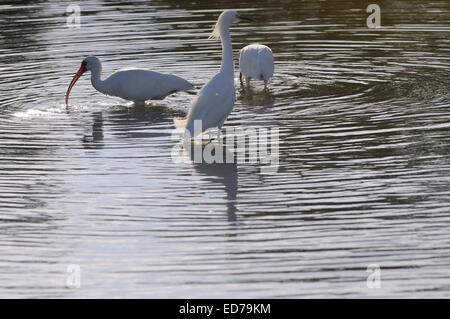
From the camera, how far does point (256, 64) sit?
46.5ft

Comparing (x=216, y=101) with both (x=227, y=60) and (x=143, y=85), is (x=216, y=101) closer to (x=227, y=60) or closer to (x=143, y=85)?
(x=227, y=60)

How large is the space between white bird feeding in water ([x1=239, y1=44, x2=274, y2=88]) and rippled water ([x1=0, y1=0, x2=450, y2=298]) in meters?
0.29

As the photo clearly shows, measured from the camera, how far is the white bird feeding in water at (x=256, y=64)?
1416 cm

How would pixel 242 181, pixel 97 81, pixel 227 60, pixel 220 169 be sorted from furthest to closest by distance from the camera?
pixel 97 81 → pixel 227 60 → pixel 220 169 → pixel 242 181

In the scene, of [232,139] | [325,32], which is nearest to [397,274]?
[232,139]

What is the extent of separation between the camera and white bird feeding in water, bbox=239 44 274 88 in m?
14.2

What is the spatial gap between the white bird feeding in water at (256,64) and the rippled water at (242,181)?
0.94 feet

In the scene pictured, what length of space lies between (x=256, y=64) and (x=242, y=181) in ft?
14.8

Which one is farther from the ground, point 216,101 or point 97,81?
point 216,101

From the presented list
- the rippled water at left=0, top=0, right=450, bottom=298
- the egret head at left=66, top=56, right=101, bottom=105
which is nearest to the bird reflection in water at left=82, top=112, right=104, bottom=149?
the rippled water at left=0, top=0, right=450, bottom=298

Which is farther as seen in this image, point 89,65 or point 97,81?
point 89,65

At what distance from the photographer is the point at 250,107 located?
524 inches

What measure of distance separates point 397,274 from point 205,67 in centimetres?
876

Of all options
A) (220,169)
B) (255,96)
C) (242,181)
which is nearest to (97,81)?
(255,96)
